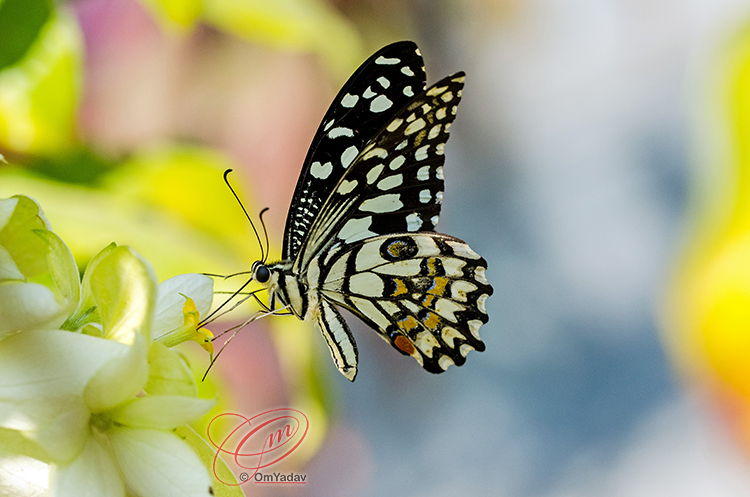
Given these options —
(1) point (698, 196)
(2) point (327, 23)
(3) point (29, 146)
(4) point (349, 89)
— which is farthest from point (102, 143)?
(1) point (698, 196)

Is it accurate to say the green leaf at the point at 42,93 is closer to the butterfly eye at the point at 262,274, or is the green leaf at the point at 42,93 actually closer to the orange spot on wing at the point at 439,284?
the butterfly eye at the point at 262,274

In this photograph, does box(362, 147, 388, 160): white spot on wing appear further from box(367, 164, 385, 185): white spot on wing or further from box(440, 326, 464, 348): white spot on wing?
box(440, 326, 464, 348): white spot on wing

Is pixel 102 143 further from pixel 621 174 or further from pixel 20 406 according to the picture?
pixel 621 174

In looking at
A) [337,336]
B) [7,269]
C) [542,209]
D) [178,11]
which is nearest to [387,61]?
[337,336]

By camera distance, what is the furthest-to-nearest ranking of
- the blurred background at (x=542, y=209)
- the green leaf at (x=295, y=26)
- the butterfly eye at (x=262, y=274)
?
the blurred background at (x=542, y=209)
the green leaf at (x=295, y=26)
the butterfly eye at (x=262, y=274)

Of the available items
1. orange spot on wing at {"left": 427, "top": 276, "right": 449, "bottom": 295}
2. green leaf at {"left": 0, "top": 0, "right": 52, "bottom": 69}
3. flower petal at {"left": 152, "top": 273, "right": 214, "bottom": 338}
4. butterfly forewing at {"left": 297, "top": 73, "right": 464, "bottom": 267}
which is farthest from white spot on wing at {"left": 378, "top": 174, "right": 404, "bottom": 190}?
green leaf at {"left": 0, "top": 0, "right": 52, "bottom": 69}

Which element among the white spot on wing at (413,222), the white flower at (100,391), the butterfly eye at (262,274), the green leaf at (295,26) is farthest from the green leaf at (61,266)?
the green leaf at (295,26)
